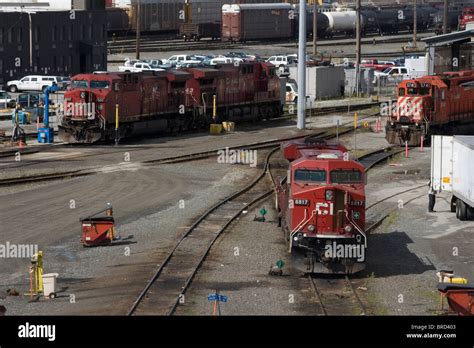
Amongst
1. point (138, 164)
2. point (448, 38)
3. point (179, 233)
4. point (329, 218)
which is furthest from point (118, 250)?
point (448, 38)

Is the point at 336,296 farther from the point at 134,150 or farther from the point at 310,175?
the point at 134,150

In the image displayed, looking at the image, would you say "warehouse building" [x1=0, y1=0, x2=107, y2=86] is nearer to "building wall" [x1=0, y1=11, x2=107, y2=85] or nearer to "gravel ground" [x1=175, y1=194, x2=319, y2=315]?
"building wall" [x1=0, y1=11, x2=107, y2=85]

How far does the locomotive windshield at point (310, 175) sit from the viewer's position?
2205 centimetres

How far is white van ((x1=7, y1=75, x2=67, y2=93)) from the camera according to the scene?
6906cm

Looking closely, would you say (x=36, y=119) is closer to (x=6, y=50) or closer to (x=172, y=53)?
(x=6, y=50)

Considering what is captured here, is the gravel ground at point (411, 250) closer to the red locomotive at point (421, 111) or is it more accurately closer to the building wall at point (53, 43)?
the red locomotive at point (421, 111)

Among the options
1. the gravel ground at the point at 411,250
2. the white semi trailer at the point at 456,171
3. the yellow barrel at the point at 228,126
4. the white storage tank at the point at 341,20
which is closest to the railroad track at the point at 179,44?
the white storage tank at the point at 341,20

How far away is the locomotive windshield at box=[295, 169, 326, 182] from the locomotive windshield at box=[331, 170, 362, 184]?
220mm

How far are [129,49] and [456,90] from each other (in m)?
56.7

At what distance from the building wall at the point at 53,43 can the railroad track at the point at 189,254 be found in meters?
40.1

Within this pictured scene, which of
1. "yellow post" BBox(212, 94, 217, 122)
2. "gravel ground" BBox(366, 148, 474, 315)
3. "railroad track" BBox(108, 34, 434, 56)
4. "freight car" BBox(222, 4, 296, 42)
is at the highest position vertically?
"freight car" BBox(222, 4, 296, 42)

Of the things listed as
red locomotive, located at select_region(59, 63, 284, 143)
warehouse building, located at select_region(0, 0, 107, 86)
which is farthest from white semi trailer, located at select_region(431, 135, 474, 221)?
warehouse building, located at select_region(0, 0, 107, 86)

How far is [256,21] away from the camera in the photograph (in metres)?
112

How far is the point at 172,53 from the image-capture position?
9844 centimetres
